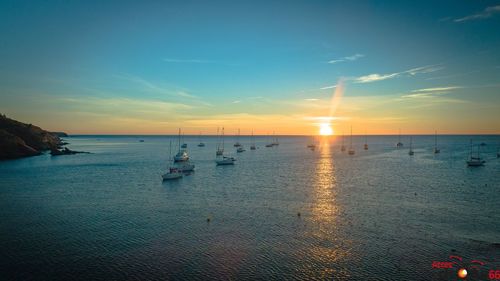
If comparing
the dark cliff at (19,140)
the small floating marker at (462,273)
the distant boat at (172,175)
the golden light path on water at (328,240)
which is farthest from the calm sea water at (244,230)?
the dark cliff at (19,140)

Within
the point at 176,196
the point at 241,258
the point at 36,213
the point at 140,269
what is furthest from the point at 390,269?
the point at 36,213

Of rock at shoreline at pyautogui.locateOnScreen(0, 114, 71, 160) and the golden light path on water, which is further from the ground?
rock at shoreline at pyautogui.locateOnScreen(0, 114, 71, 160)

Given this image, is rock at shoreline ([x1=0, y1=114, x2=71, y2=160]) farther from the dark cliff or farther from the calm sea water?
the calm sea water

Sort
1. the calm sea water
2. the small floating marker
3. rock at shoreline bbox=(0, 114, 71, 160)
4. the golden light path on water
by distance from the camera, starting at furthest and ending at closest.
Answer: rock at shoreline bbox=(0, 114, 71, 160) → the calm sea water → the golden light path on water → the small floating marker

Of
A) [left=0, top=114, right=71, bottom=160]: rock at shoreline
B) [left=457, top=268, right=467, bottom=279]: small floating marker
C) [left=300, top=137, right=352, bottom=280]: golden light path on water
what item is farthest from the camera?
[left=0, top=114, right=71, bottom=160]: rock at shoreline

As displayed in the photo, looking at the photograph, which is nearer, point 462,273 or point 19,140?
point 462,273

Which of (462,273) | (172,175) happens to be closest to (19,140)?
(172,175)

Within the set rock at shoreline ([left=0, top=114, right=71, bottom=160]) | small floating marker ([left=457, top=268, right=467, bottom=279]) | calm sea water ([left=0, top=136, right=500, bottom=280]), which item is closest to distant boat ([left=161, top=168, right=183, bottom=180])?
calm sea water ([left=0, top=136, right=500, bottom=280])

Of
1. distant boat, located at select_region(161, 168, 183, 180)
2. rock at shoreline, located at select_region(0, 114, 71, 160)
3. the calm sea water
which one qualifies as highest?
rock at shoreline, located at select_region(0, 114, 71, 160)

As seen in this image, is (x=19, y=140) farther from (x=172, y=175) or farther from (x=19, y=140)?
(x=172, y=175)

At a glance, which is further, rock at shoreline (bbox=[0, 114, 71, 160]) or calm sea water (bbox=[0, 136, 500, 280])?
rock at shoreline (bbox=[0, 114, 71, 160])
